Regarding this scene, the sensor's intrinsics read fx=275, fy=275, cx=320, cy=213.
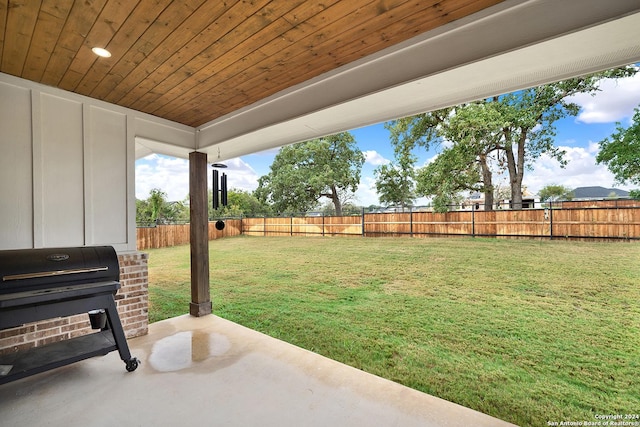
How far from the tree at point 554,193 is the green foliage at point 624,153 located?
2112 mm

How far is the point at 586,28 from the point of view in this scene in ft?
4.19

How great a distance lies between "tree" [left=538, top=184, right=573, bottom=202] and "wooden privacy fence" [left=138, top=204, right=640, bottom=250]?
259 mm

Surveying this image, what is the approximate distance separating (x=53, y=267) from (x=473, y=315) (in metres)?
4.35

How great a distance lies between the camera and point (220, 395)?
1.97 meters

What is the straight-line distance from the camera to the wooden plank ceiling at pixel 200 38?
4.86ft

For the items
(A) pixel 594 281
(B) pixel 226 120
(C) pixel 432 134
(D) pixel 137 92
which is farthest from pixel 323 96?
(C) pixel 432 134

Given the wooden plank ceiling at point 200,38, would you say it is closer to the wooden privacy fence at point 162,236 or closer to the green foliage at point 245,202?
the wooden privacy fence at point 162,236

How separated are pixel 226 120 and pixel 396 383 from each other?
3.11 meters

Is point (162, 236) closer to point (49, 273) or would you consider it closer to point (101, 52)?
point (49, 273)

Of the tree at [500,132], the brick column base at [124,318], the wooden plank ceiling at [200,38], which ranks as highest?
the tree at [500,132]

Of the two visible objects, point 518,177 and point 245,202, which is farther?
point 245,202

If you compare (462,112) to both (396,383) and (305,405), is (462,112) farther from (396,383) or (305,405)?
(305,405)

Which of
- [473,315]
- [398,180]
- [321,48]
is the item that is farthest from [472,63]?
[398,180]

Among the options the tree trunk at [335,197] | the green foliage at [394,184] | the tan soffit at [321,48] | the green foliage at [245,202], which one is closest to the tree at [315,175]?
the tree trunk at [335,197]
